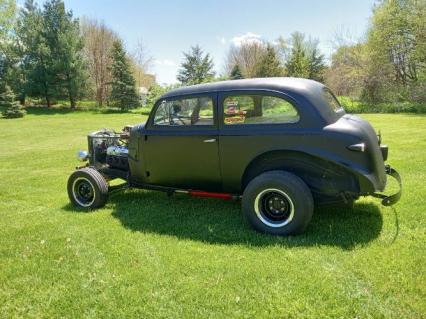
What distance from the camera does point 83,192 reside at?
19.4 ft

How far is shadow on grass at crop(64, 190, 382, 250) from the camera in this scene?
411 centimetres

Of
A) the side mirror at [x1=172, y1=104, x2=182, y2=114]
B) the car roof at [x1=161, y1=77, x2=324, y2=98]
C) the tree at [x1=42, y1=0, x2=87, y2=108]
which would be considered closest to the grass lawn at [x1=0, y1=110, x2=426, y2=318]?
the side mirror at [x1=172, y1=104, x2=182, y2=114]

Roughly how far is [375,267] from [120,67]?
1290 inches

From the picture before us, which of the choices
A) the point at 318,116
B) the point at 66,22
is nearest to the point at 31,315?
the point at 318,116

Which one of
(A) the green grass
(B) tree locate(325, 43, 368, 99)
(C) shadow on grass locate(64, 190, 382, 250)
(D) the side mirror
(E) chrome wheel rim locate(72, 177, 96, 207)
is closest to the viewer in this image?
(C) shadow on grass locate(64, 190, 382, 250)

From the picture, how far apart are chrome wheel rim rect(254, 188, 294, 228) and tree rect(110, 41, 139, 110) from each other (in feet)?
102

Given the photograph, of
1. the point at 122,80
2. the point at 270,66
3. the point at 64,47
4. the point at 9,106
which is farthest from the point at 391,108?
the point at 9,106

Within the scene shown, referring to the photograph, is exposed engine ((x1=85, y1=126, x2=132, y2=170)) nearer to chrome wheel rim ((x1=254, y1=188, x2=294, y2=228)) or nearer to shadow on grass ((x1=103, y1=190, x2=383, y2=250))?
shadow on grass ((x1=103, y1=190, x2=383, y2=250))

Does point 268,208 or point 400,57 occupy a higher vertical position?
point 400,57

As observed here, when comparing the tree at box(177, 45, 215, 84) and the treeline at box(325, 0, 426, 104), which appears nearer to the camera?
the treeline at box(325, 0, 426, 104)

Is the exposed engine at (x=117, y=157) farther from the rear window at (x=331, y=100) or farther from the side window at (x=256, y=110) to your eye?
the rear window at (x=331, y=100)

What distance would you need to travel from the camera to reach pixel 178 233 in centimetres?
455

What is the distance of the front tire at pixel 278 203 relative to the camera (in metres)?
4.05

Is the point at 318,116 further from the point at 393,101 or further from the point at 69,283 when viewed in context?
the point at 393,101
